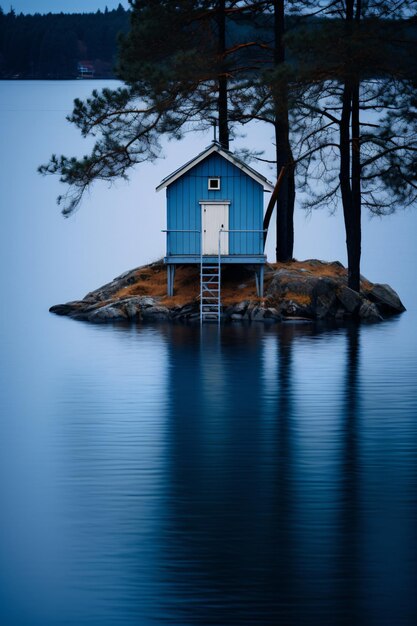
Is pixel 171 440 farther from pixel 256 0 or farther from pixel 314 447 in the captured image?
pixel 256 0

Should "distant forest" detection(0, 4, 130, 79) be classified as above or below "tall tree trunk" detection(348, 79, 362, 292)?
above

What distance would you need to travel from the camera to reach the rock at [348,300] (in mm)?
33812

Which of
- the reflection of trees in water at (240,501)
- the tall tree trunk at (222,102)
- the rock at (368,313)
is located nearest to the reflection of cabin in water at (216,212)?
the tall tree trunk at (222,102)

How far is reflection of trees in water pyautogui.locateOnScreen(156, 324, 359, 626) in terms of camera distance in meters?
8.90

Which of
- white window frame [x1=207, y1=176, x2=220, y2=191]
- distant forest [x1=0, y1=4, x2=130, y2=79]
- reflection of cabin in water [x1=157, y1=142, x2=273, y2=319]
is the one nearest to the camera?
reflection of cabin in water [x1=157, y1=142, x2=273, y2=319]

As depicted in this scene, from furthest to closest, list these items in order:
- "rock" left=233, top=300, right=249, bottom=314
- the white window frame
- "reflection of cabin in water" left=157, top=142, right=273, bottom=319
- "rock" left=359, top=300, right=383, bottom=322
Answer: "rock" left=359, top=300, right=383, bottom=322 < the white window frame < "reflection of cabin in water" left=157, top=142, right=273, bottom=319 < "rock" left=233, top=300, right=249, bottom=314

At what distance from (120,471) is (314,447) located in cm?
306

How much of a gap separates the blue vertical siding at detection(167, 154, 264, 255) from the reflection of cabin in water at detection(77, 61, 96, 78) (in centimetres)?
8227

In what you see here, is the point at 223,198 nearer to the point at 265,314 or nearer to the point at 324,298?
the point at 265,314

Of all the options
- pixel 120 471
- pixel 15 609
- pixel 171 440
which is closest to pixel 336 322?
pixel 171 440

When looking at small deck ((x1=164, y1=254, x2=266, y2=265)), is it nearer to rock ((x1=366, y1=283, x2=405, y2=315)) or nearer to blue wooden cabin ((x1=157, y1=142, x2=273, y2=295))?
blue wooden cabin ((x1=157, y1=142, x2=273, y2=295))

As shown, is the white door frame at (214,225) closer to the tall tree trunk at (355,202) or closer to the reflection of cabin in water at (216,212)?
the reflection of cabin in water at (216,212)

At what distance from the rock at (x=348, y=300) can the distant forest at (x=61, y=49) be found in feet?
270

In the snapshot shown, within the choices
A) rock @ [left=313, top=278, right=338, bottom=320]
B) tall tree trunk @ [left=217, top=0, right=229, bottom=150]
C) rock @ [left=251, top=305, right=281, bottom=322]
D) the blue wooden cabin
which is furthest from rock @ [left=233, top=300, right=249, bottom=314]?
tall tree trunk @ [left=217, top=0, right=229, bottom=150]
